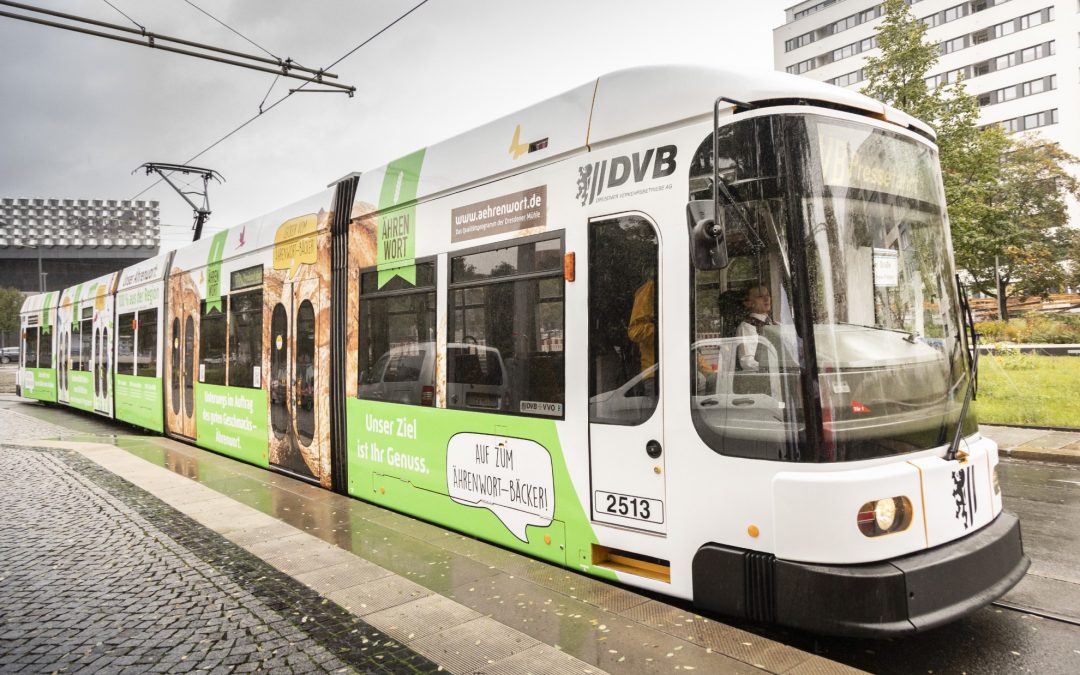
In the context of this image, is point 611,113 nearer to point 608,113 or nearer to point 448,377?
point 608,113

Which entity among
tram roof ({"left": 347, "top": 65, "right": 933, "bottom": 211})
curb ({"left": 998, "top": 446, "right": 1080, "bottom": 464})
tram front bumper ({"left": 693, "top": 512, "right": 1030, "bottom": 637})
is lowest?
curb ({"left": 998, "top": 446, "right": 1080, "bottom": 464})

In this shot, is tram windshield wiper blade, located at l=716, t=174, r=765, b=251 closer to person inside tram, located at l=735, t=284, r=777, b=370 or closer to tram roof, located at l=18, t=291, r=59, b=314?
person inside tram, located at l=735, t=284, r=777, b=370

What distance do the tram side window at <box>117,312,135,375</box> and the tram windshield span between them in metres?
13.4

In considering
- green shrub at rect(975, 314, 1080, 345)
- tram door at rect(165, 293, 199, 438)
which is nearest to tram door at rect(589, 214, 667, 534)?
tram door at rect(165, 293, 199, 438)

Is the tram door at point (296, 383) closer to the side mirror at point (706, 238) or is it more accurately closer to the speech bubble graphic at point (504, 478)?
the speech bubble graphic at point (504, 478)

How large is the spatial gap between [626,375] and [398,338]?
271cm

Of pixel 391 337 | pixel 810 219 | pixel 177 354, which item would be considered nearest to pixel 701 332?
pixel 810 219

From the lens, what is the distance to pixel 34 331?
21375 millimetres

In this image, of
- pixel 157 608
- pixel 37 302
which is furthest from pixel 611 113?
pixel 37 302

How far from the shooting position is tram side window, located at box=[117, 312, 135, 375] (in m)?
14.1

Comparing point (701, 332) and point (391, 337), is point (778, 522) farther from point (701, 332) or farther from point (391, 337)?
point (391, 337)

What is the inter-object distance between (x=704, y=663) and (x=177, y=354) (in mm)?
10881

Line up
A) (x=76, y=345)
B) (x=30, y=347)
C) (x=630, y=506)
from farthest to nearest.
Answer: (x=30, y=347), (x=76, y=345), (x=630, y=506)

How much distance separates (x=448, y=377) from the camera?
574 centimetres
